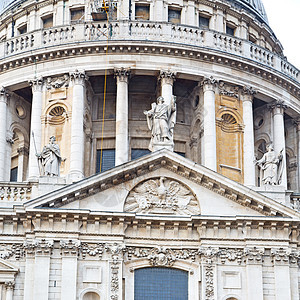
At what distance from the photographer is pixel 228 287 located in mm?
37156

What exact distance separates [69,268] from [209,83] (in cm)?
1644

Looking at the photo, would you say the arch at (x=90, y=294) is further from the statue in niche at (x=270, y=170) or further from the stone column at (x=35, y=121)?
the stone column at (x=35, y=121)

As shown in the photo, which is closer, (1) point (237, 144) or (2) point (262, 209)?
(2) point (262, 209)

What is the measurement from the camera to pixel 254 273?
122 feet

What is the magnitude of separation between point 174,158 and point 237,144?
1242cm

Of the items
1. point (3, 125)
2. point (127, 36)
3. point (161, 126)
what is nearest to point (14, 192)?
point (161, 126)

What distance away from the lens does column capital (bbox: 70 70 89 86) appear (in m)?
49.3

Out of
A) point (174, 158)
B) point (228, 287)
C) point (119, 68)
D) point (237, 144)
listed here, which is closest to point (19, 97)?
point (119, 68)

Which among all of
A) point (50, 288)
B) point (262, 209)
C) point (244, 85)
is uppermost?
point (244, 85)

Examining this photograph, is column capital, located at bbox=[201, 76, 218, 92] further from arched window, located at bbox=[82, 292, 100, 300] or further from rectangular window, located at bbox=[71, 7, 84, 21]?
arched window, located at bbox=[82, 292, 100, 300]

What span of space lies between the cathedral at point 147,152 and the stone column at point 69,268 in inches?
1.8

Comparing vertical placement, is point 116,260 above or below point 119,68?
below

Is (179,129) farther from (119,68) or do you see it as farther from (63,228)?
(63,228)

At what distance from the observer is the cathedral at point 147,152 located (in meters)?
37.0
